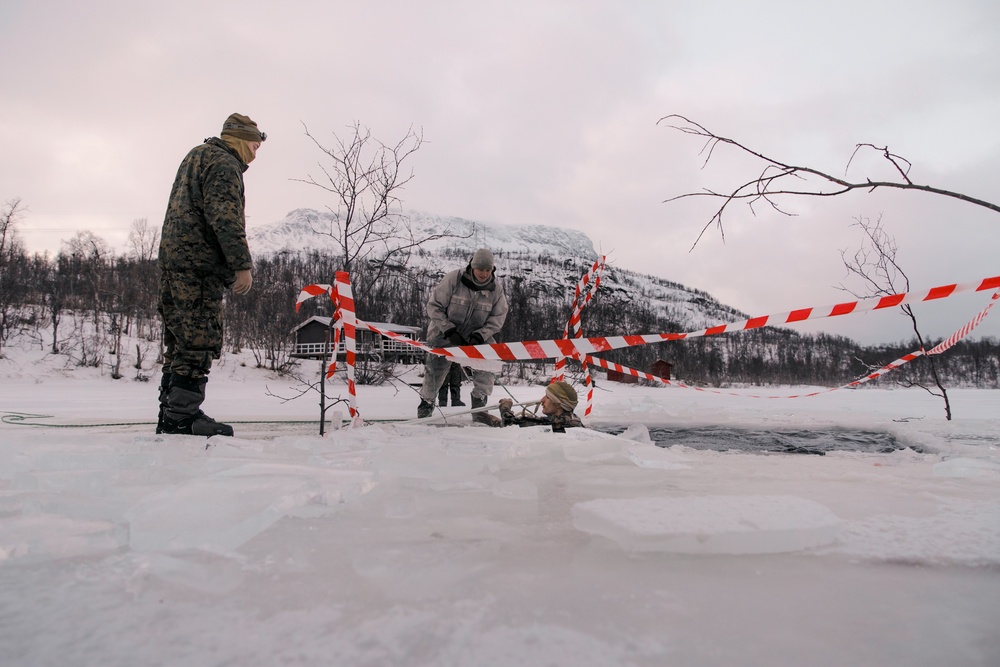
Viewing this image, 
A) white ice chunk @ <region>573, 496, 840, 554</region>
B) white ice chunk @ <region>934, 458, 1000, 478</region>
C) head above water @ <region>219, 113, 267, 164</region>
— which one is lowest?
white ice chunk @ <region>934, 458, 1000, 478</region>

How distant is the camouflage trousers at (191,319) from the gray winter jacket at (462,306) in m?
2.39

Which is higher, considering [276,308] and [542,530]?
[276,308]

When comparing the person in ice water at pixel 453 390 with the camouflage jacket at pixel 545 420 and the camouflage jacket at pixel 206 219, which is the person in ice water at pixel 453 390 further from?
the camouflage jacket at pixel 206 219

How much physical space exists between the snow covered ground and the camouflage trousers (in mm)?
1143

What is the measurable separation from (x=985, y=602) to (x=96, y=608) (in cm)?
171

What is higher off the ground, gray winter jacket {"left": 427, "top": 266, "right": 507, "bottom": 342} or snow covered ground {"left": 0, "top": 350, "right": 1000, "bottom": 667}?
gray winter jacket {"left": 427, "top": 266, "right": 507, "bottom": 342}

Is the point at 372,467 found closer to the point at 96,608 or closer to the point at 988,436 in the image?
the point at 96,608

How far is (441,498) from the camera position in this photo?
1.89 meters

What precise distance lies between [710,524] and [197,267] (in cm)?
330

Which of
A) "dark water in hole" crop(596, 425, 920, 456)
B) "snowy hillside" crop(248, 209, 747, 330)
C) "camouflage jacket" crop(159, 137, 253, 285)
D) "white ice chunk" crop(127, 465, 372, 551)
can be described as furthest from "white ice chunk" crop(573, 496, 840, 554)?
"snowy hillside" crop(248, 209, 747, 330)

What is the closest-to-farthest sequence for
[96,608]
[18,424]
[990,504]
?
[96,608] → [990,504] → [18,424]

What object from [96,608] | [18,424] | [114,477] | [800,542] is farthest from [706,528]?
[18,424]

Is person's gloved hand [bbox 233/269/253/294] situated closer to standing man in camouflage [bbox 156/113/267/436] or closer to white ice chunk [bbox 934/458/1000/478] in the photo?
standing man in camouflage [bbox 156/113/267/436]

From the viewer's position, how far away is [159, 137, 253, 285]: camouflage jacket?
3273 mm
